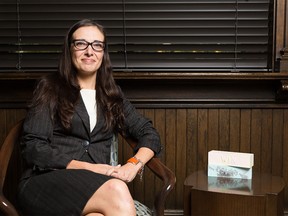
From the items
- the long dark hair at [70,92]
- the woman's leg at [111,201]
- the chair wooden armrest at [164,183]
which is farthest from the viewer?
the long dark hair at [70,92]

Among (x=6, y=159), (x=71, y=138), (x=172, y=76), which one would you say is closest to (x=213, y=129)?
(x=172, y=76)

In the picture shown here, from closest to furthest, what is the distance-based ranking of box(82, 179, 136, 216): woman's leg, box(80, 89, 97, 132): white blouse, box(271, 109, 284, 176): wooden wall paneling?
box(82, 179, 136, 216): woman's leg < box(80, 89, 97, 132): white blouse < box(271, 109, 284, 176): wooden wall paneling

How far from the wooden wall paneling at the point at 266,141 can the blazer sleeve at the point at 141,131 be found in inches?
33.8

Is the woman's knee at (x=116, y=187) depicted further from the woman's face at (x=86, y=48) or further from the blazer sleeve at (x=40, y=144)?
the woman's face at (x=86, y=48)

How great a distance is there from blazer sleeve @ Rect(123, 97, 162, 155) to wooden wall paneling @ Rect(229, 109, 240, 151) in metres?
0.71

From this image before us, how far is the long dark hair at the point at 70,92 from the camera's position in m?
2.21

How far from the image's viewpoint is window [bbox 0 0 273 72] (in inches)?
114

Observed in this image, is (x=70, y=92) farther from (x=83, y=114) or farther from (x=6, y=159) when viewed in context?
(x=6, y=159)

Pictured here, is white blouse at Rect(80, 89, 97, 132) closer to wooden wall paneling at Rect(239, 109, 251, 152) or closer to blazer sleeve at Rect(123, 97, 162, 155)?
blazer sleeve at Rect(123, 97, 162, 155)

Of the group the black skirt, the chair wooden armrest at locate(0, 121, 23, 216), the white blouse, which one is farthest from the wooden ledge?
the black skirt

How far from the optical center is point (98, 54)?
2.30m

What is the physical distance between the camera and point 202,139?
2936 millimetres

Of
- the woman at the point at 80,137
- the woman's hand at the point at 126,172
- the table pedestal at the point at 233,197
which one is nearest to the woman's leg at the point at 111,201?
the woman at the point at 80,137

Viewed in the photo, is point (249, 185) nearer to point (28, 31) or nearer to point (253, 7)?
point (253, 7)
